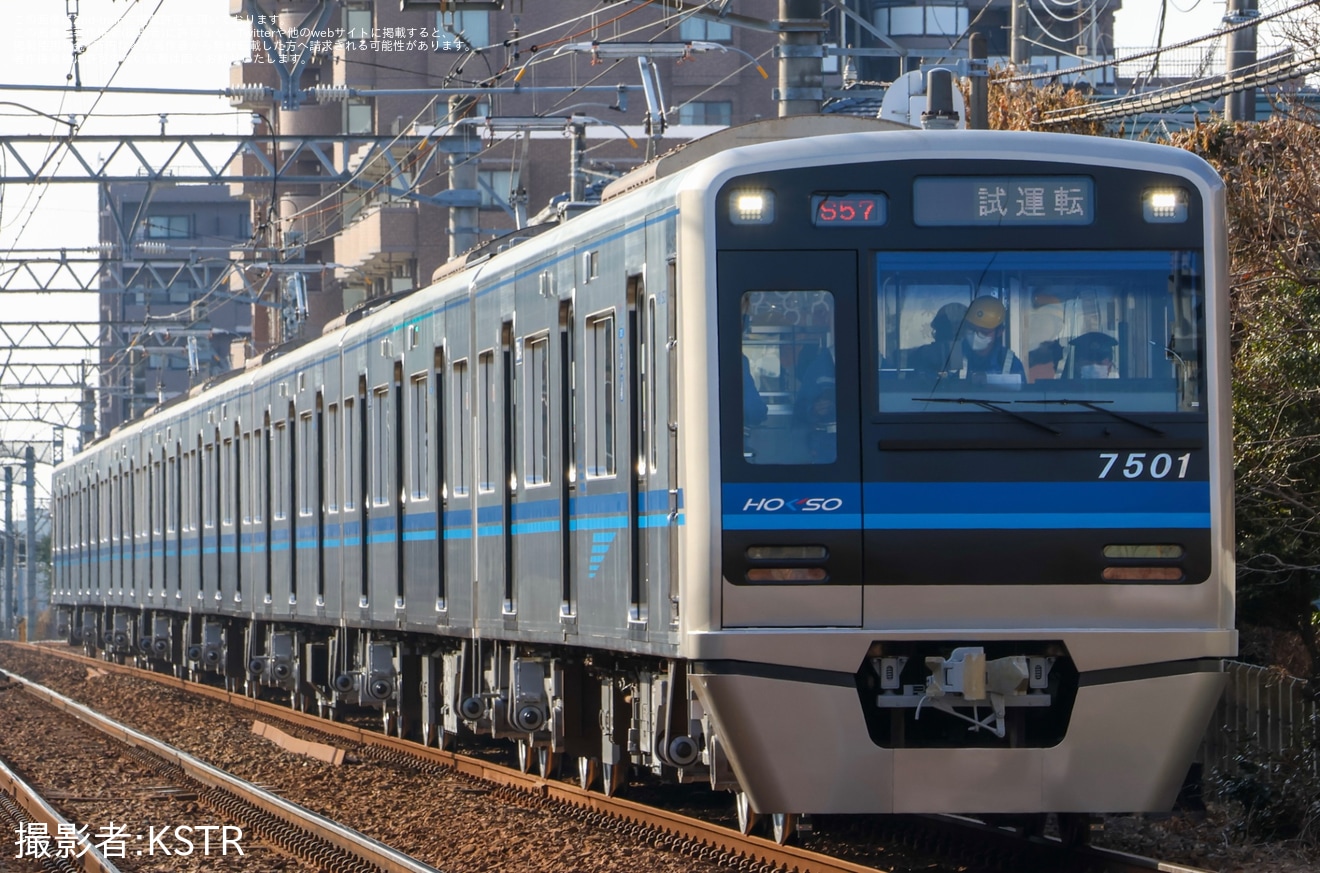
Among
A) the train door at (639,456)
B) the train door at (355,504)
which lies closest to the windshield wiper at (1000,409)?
the train door at (639,456)

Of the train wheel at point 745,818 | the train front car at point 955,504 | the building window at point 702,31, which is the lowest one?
the train wheel at point 745,818

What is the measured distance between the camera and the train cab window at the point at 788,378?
8633 millimetres

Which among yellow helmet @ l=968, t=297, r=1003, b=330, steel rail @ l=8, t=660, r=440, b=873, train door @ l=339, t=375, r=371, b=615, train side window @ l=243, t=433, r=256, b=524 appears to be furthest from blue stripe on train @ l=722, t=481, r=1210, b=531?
train side window @ l=243, t=433, r=256, b=524

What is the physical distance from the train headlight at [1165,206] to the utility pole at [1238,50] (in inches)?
320

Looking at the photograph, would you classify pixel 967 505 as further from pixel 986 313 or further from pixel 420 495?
pixel 420 495

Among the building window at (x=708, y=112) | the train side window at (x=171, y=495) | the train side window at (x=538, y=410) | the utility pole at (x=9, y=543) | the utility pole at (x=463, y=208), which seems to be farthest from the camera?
the utility pole at (x=9, y=543)

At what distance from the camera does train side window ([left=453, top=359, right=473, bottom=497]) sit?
13.3m

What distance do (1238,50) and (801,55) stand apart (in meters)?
3.91

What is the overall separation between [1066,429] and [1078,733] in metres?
1.18

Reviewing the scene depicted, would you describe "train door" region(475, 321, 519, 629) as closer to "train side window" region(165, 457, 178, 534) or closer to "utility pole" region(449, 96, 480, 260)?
"utility pole" region(449, 96, 480, 260)

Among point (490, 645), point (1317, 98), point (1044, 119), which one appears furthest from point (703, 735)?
point (1044, 119)

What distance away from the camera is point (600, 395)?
10.5m

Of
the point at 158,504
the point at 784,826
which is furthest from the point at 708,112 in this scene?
the point at 784,826

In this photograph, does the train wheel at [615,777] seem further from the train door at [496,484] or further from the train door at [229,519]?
the train door at [229,519]
